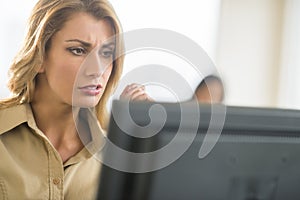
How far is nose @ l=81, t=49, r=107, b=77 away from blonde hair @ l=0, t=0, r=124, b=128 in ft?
0.33

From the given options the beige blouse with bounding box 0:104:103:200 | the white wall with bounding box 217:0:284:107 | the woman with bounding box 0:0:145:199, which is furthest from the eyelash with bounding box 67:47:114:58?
the white wall with bounding box 217:0:284:107

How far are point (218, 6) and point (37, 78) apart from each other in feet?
5.59

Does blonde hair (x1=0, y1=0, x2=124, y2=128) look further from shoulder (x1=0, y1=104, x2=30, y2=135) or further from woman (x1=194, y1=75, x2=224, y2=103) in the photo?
woman (x1=194, y1=75, x2=224, y2=103)

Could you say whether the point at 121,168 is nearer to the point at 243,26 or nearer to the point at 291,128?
the point at 291,128

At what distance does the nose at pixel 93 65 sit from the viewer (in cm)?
164

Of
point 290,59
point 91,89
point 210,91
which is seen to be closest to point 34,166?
point 91,89

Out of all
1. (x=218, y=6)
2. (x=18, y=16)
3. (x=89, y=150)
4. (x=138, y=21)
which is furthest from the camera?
(x=218, y=6)

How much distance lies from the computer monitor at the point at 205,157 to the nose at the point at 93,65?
3.09ft

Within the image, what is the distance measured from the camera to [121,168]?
704 mm

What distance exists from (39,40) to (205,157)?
98 cm

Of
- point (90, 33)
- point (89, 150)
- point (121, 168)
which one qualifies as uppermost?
point (90, 33)

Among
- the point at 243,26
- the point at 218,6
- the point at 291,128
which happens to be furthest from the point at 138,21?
the point at 291,128

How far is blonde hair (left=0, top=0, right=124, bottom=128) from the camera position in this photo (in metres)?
1.56

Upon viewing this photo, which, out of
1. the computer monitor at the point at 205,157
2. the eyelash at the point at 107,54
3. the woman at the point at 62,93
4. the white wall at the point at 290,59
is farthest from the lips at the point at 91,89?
the white wall at the point at 290,59
